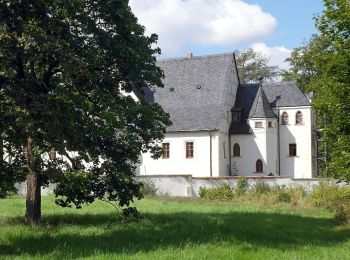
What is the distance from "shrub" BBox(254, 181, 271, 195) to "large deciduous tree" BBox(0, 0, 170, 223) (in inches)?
639

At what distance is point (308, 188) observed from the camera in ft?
106

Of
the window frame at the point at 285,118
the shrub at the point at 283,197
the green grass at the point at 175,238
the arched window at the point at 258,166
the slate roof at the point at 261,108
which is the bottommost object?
the green grass at the point at 175,238

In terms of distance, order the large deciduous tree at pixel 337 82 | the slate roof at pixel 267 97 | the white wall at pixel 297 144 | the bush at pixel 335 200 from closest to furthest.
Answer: the large deciduous tree at pixel 337 82, the bush at pixel 335 200, the white wall at pixel 297 144, the slate roof at pixel 267 97

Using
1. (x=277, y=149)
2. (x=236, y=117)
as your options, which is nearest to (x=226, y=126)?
(x=236, y=117)

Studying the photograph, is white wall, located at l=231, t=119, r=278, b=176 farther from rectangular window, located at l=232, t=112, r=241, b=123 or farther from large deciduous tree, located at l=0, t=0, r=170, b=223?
Result: large deciduous tree, located at l=0, t=0, r=170, b=223

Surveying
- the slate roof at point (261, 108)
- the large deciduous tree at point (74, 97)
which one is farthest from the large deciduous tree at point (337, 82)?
the slate roof at point (261, 108)

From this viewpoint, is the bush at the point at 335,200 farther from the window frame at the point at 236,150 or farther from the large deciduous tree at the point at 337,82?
the window frame at the point at 236,150

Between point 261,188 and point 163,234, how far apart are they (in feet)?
61.2

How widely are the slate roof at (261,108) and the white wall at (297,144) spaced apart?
190 centimetres

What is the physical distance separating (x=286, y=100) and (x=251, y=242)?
3729 centimetres

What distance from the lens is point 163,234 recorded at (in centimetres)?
1521

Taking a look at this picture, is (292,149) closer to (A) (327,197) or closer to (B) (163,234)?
(A) (327,197)

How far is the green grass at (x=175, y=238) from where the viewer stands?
12.0 m

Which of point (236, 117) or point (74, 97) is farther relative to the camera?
point (236, 117)
